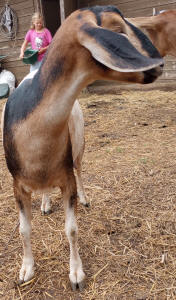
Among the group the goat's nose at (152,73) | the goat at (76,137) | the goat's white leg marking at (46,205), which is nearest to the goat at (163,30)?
the goat at (76,137)

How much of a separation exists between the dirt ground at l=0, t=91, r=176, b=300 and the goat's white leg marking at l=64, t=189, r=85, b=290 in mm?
81

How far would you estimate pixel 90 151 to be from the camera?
4742 millimetres

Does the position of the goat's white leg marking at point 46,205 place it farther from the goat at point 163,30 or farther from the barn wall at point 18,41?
the barn wall at point 18,41

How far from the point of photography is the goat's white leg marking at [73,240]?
2146 mm

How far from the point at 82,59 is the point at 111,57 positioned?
30 centimetres

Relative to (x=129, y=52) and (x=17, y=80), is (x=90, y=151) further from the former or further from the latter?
(x=17, y=80)

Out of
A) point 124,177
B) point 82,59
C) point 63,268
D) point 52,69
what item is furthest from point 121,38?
point 124,177

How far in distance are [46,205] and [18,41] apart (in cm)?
876

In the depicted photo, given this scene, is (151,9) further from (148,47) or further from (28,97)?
(148,47)

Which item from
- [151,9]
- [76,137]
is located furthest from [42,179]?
[151,9]

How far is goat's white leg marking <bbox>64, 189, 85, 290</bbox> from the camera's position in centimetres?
215

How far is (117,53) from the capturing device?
1.11 metres

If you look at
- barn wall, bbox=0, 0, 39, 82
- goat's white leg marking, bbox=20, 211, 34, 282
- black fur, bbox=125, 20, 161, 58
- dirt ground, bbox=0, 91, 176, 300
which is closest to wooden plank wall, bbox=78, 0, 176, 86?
barn wall, bbox=0, 0, 39, 82

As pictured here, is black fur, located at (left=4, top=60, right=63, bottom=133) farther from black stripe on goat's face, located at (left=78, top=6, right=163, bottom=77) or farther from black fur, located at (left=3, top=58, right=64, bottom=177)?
black stripe on goat's face, located at (left=78, top=6, right=163, bottom=77)
